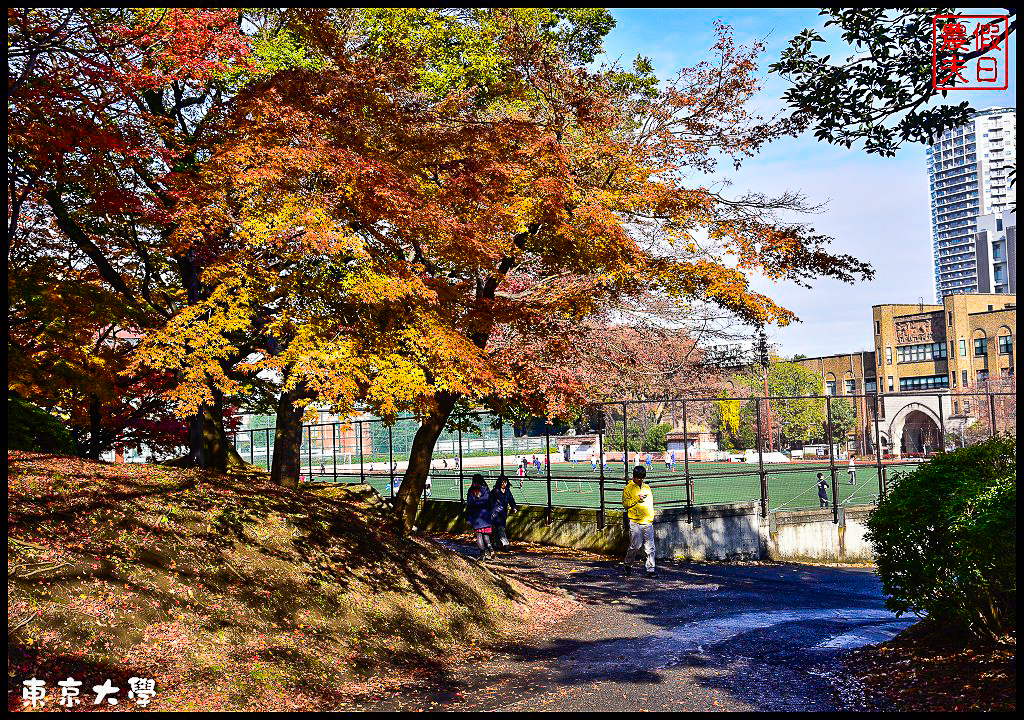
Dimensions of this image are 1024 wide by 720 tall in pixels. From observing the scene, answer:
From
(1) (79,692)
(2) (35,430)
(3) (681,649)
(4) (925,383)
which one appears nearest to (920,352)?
(4) (925,383)

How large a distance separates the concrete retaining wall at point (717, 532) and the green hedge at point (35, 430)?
429 inches

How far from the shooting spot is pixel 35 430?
1446cm

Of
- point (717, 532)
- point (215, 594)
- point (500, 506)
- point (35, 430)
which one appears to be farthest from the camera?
point (717, 532)

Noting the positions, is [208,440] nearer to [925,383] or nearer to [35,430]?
[35,430]

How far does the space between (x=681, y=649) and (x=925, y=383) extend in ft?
238

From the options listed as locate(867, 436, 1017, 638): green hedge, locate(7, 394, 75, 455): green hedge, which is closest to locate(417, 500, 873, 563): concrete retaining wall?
locate(867, 436, 1017, 638): green hedge

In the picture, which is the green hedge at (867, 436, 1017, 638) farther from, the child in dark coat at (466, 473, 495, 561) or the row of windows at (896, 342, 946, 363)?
the row of windows at (896, 342, 946, 363)

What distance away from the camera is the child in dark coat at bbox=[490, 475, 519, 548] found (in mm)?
17984

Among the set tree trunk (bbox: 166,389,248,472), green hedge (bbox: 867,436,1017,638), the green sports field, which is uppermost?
tree trunk (bbox: 166,389,248,472)

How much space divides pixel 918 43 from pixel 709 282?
5238mm

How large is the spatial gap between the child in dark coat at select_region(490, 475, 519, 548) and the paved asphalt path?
5.42ft

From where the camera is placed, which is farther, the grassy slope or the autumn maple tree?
the autumn maple tree

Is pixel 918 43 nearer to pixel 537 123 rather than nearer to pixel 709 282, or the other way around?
pixel 709 282

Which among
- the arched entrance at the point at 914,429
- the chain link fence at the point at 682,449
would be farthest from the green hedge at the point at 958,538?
the arched entrance at the point at 914,429
